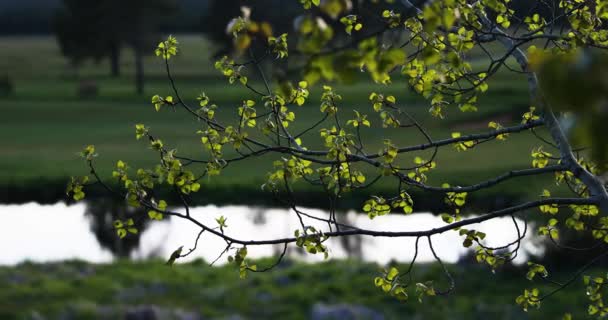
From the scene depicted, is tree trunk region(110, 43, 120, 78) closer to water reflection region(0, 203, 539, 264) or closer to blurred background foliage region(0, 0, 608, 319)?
blurred background foliage region(0, 0, 608, 319)

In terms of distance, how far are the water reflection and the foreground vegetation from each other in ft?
4.91

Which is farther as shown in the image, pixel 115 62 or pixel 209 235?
pixel 115 62

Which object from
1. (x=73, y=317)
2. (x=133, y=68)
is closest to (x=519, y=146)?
(x=73, y=317)

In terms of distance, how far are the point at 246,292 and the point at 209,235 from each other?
5.92 metres

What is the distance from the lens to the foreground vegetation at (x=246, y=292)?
46.1 feet

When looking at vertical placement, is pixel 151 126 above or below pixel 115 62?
below

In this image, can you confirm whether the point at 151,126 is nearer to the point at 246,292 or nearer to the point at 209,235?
the point at 209,235

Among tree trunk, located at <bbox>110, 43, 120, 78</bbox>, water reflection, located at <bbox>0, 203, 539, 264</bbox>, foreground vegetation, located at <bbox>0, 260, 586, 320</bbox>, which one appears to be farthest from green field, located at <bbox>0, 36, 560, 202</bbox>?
foreground vegetation, located at <bbox>0, 260, 586, 320</bbox>

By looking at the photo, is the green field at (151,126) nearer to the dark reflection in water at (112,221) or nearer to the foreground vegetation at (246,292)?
the dark reflection in water at (112,221)

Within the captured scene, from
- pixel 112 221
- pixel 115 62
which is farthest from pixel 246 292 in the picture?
pixel 115 62

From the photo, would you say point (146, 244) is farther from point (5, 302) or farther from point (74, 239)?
point (5, 302)

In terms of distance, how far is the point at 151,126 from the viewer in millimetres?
40375

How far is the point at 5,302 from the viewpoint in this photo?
47.7ft

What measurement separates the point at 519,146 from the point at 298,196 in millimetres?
12986
